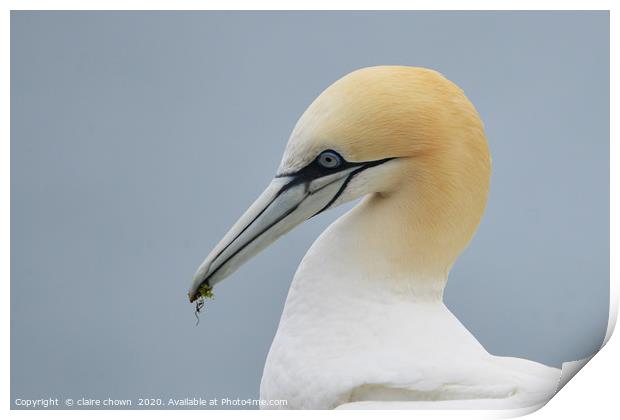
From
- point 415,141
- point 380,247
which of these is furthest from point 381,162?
point 380,247

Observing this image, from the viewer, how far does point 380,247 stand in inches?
103

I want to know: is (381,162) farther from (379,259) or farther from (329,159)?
(379,259)

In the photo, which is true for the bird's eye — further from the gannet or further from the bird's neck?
the bird's neck

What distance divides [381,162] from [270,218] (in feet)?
1.00

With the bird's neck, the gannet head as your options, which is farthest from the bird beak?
the bird's neck

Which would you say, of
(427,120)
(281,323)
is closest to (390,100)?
Result: (427,120)

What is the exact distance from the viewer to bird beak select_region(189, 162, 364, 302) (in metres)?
2.54

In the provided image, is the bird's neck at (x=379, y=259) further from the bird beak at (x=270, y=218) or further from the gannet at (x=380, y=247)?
the bird beak at (x=270, y=218)

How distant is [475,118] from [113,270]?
1.06 m

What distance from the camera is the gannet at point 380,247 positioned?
2.48 m

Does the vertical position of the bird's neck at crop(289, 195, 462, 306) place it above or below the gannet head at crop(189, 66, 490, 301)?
below

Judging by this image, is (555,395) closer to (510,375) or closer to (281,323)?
(510,375)

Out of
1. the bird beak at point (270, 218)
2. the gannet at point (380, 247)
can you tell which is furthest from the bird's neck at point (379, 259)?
the bird beak at point (270, 218)

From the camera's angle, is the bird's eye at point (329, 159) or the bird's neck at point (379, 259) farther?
the bird's neck at point (379, 259)
